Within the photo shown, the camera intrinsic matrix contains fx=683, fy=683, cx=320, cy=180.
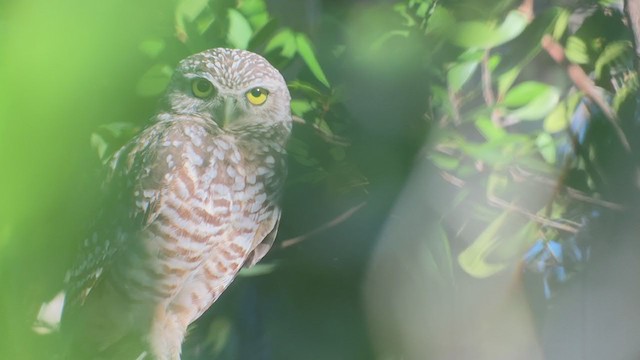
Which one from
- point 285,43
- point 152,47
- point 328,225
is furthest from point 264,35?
point 328,225

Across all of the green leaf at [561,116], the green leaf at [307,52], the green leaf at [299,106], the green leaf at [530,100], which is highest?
the green leaf at [307,52]

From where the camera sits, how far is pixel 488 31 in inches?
33.1

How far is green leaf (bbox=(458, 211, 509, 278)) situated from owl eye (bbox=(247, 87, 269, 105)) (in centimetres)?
32

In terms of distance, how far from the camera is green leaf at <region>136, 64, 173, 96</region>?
768 mm

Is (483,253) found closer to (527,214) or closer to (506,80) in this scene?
(527,214)

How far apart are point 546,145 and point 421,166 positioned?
16 cm

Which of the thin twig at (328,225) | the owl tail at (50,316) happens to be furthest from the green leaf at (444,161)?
the owl tail at (50,316)

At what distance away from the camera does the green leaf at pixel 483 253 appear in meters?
0.86

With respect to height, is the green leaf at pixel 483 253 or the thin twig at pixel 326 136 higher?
the thin twig at pixel 326 136

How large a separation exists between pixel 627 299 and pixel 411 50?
430mm

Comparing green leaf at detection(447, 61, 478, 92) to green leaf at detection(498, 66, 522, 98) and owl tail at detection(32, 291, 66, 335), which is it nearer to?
green leaf at detection(498, 66, 522, 98)

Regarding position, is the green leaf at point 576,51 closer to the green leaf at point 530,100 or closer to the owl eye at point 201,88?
the green leaf at point 530,100

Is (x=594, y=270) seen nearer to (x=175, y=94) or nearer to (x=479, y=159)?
(x=479, y=159)

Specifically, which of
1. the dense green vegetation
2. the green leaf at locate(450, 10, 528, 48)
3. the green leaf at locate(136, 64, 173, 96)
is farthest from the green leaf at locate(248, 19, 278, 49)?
the green leaf at locate(450, 10, 528, 48)
